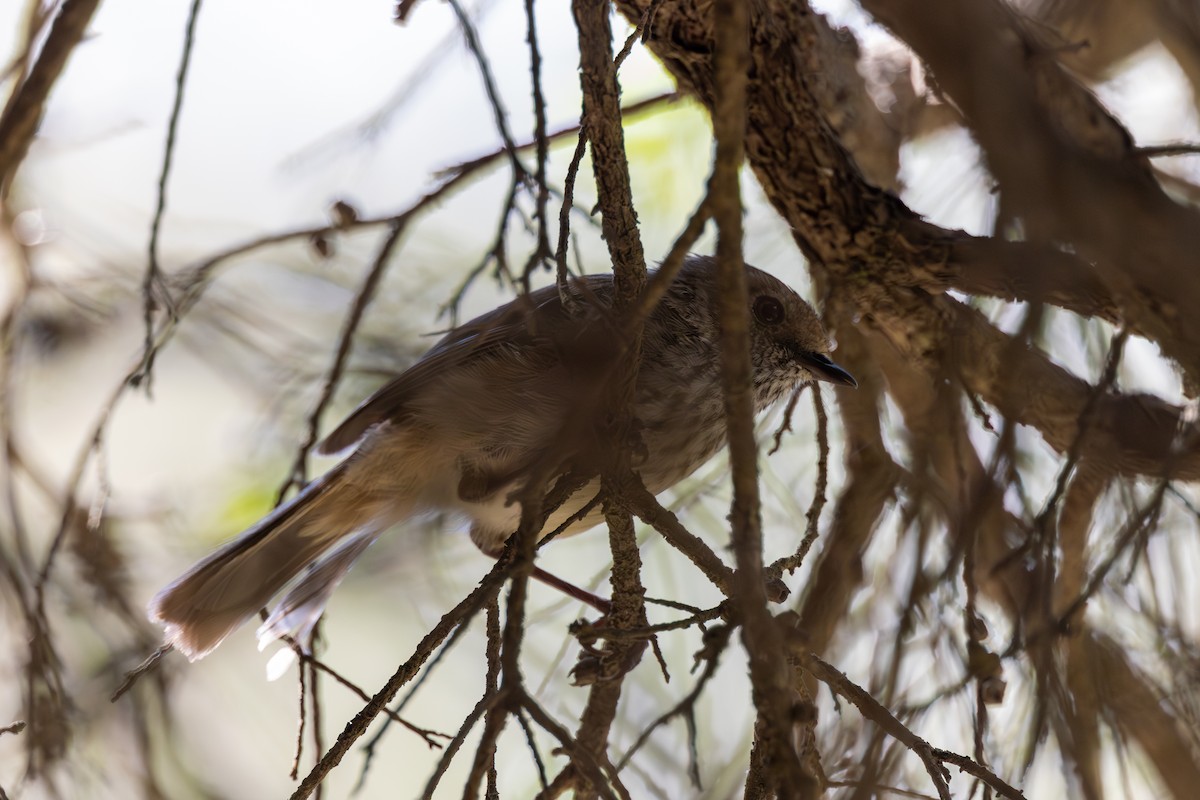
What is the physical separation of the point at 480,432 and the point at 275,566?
0.84m

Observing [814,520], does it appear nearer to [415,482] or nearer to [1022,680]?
[1022,680]

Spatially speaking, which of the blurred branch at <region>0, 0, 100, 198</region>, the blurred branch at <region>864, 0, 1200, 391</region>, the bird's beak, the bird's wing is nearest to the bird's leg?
the bird's wing

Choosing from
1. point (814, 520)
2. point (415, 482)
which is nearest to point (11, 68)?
point (415, 482)

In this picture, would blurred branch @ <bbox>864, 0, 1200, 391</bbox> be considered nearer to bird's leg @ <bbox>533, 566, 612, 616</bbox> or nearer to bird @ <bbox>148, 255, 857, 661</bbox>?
bird @ <bbox>148, 255, 857, 661</bbox>

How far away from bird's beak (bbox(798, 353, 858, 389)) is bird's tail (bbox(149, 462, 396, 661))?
1.49 metres

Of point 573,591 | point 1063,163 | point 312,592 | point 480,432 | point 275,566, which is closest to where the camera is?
point 1063,163

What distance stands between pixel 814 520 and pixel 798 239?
94 centimetres

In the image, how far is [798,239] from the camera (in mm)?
3129

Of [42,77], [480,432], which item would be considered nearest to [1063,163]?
[480,432]

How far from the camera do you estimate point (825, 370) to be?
3258 mm

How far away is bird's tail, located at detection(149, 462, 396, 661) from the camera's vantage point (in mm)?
3105

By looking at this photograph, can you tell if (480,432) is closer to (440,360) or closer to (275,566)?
(440,360)

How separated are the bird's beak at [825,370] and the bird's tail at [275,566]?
58.7 inches

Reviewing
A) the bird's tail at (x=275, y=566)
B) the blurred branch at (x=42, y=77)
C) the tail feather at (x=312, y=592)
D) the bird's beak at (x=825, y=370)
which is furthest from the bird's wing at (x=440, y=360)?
the blurred branch at (x=42, y=77)
